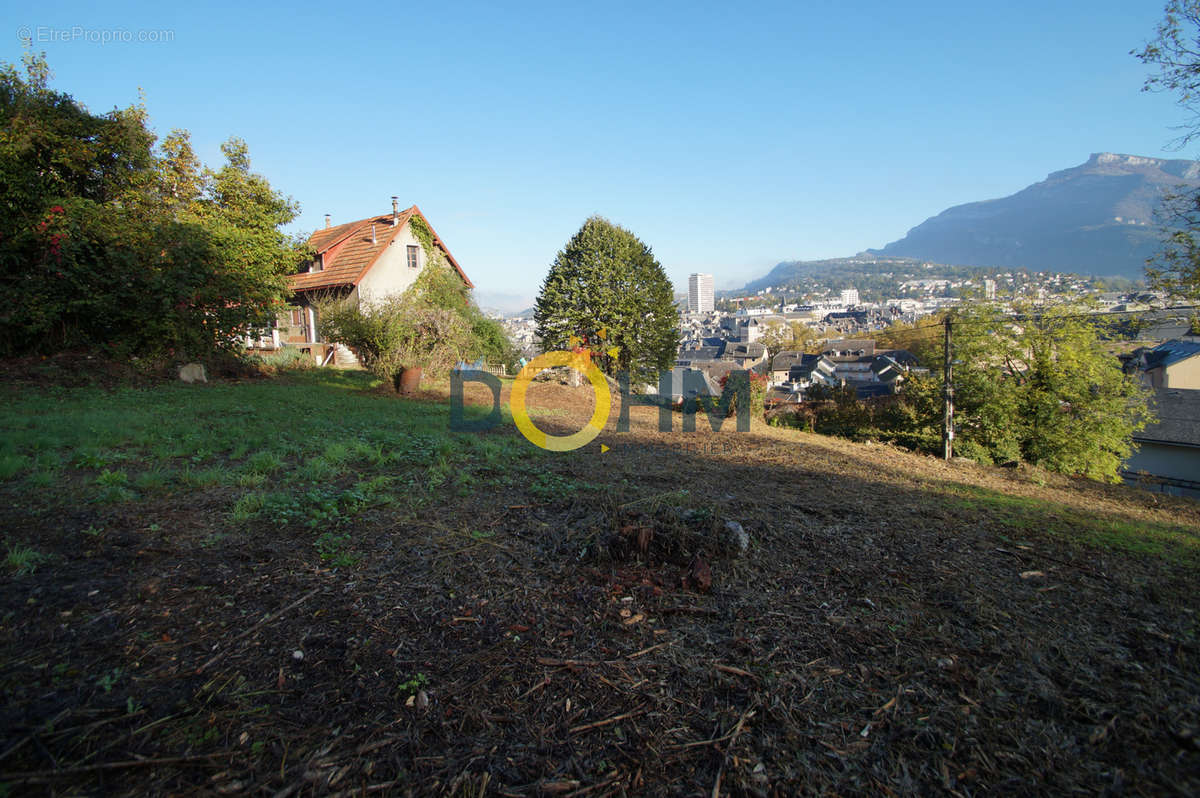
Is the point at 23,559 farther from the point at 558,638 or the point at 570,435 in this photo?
the point at 570,435

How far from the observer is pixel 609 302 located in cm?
2422

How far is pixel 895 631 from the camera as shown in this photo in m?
2.70

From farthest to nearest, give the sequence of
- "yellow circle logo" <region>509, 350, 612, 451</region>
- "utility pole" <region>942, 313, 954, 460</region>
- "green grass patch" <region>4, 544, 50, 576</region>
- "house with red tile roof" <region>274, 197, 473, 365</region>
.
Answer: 1. "house with red tile roof" <region>274, 197, 473, 365</region>
2. "utility pole" <region>942, 313, 954, 460</region>
3. "yellow circle logo" <region>509, 350, 612, 451</region>
4. "green grass patch" <region>4, 544, 50, 576</region>

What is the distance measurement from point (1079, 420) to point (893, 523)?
14.8 m

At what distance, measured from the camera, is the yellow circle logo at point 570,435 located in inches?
319

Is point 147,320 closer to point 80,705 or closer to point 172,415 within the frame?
point 172,415

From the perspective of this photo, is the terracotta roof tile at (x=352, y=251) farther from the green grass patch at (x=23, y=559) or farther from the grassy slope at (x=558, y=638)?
the green grass patch at (x=23, y=559)

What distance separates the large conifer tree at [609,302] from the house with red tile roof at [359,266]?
6815 mm

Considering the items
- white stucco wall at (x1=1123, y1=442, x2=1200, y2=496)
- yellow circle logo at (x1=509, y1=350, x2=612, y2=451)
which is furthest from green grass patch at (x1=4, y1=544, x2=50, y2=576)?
white stucco wall at (x1=1123, y1=442, x2=1200, y2=496)

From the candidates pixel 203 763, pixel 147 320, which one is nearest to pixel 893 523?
pixel 203 763

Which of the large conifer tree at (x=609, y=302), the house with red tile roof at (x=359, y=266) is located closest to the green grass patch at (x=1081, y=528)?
the large conifer tree at (x=609, y=302)

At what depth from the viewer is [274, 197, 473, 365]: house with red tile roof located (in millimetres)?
23609

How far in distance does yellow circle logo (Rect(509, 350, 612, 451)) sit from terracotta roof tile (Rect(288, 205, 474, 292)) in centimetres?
A: 1019

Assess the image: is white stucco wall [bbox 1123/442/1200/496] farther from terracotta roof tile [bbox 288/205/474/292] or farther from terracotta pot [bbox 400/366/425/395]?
terracotta roof tile [bbox 288/205/474/292]
